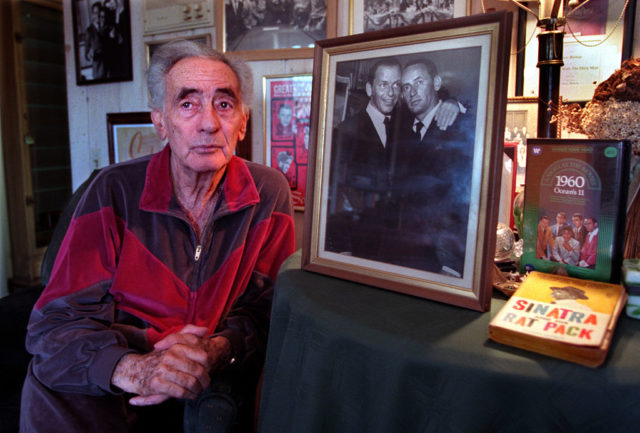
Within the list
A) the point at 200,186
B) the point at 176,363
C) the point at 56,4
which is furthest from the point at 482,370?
the point at 56,4

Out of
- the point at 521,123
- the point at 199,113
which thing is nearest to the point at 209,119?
the point at 199,113

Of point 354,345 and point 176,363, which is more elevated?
point 354,345

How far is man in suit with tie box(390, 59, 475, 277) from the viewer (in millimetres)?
793

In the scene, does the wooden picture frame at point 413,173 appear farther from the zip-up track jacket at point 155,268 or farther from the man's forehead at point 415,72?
the zip-up track jacket at point 155,268

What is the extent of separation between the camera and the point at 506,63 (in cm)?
75

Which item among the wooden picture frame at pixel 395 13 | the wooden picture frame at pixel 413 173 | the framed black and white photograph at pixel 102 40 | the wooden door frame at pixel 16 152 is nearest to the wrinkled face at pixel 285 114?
the wooden picture frame at pixel 395 13

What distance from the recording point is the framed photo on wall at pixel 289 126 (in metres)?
1.91

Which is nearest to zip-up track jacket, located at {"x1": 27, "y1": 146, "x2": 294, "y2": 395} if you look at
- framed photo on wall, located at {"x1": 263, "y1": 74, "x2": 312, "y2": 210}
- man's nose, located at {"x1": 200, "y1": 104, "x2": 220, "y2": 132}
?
man's nose, located at {"x1": 200, "y1": 104, "x2": 220, "y2": 132}

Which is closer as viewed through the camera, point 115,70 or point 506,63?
point 506,63

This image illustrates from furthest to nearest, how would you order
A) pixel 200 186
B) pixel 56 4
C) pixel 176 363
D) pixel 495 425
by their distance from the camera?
1. pixel 56 4
2. pixel 200 186
3. pixel 176 363
4. pixel 495 425

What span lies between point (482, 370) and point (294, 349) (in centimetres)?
32

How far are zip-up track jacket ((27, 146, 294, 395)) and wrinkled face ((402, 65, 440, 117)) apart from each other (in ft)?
2.10

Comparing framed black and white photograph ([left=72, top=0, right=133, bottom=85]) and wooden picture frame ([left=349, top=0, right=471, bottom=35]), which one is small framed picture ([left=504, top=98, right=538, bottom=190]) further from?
framed black and white photograph ([left=72, top=0, right=133, bottom=85])

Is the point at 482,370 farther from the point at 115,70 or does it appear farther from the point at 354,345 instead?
the point at 115,70
